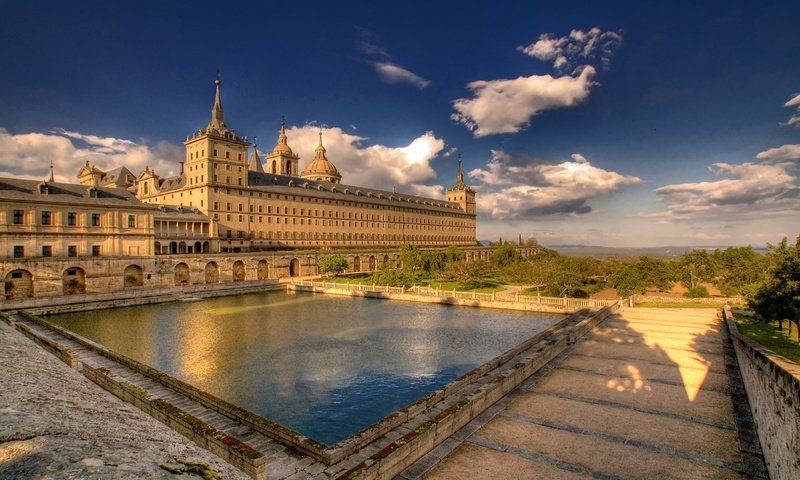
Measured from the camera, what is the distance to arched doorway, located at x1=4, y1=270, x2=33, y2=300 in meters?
38.7

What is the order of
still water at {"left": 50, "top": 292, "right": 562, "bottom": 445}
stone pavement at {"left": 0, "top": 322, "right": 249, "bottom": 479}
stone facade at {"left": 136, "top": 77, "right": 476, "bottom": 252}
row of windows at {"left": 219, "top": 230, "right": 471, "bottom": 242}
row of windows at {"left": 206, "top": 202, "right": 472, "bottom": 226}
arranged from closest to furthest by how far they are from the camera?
stone pavement at {"left": 0, "top": 322, "right": 249, "bottom": 479}
still water at {"left": 50, "top": 292, "right": 562, "bottom": 445}
stone facade at {"left": 136, "top": 77, "right": 476, "bottom": 252}
row of windows at {"left": 206, "top": 202, "right": 472, "bottom": 226}
row of windows at {"left": 219, "top": 230, "right": 471, "bottom": 242}

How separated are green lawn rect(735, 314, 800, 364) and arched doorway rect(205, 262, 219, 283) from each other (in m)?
54.7

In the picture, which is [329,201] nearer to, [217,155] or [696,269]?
[217,155]

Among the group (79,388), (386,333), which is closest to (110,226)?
(386,333)

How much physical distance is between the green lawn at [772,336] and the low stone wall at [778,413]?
7.13 meters

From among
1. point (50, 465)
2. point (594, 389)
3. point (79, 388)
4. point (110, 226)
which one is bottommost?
point (594, 389)

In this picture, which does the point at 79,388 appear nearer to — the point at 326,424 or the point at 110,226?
the point at 326,424

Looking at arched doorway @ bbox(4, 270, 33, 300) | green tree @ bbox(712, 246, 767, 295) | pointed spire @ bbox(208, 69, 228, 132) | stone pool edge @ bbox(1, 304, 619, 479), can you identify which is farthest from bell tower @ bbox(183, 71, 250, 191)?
green tree @ bbox(712, 246, 767, 295)

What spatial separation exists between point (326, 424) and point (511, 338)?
1670 centimetres

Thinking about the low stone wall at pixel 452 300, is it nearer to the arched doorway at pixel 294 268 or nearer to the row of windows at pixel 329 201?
the arched doorway at pixel 294 268

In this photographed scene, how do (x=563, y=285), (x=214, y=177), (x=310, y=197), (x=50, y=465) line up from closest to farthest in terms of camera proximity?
(x=50, y=465) → (x=563, y=285) → (x=214, y=177) → (x=310, y=197)

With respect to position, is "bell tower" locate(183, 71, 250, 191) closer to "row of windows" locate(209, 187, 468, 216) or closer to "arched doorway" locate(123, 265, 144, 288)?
"row of windows" locate(209, 187, 468, 216)

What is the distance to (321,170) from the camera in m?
106

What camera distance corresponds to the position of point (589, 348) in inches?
853
